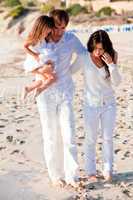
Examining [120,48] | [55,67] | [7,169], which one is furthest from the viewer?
[120,48]

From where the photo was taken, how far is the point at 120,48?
19391 mm

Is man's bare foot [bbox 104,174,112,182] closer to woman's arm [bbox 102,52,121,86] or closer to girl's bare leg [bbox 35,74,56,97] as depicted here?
woman's arm [bbox 102,52,121,86]

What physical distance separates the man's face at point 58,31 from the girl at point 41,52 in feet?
0.15

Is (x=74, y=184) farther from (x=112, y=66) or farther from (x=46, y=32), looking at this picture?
(x=46, y=32)

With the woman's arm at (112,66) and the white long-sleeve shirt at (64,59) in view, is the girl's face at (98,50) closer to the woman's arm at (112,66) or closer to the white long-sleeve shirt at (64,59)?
the woman's arm at (112,66)

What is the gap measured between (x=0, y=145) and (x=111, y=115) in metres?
2.24

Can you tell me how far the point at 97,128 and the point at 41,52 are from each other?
0.93m

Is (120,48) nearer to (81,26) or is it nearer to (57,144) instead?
(81,26)

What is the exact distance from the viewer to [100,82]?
5797 millimetres

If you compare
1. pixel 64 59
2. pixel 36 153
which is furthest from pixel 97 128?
pixel 36 153

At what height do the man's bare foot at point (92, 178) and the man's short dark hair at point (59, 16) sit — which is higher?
the man's short dark hair at point (59, 16)

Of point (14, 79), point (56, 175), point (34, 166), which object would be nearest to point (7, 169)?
point (34, 166)

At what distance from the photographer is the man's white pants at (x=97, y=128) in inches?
231

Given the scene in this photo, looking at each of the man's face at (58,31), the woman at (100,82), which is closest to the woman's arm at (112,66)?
the woman at (100,82)
